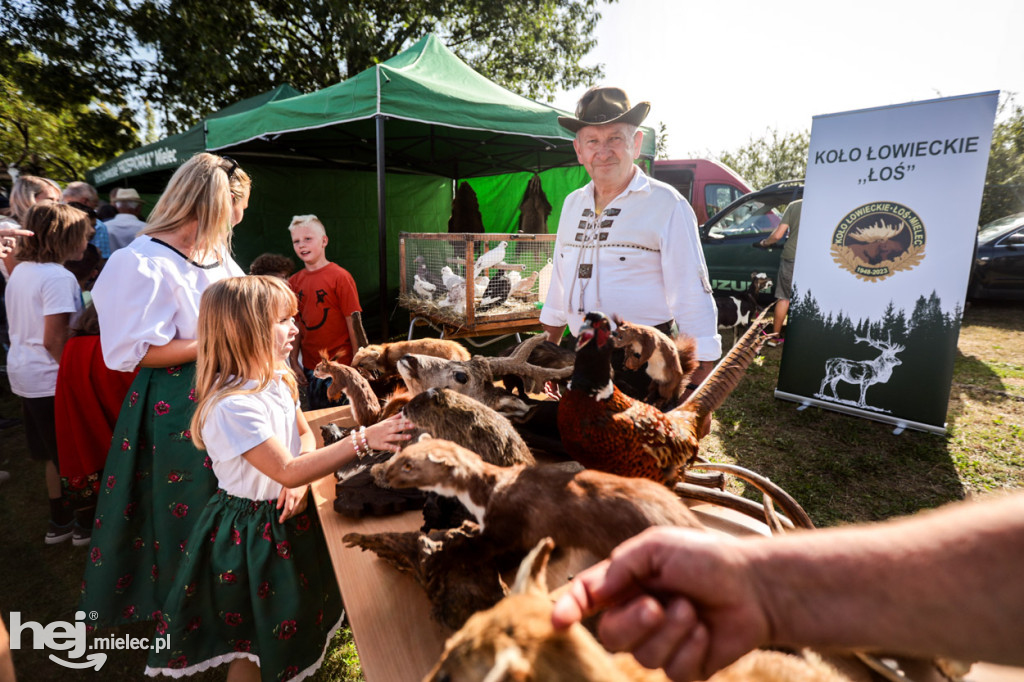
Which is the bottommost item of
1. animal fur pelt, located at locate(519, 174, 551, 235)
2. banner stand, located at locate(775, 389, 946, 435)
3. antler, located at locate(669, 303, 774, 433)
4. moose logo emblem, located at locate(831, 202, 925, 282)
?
banner stand, located at locate(775, 389, 946, 435)

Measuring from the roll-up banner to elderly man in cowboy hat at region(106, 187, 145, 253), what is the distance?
7624 millimetres

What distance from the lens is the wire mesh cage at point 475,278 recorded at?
16.8ft

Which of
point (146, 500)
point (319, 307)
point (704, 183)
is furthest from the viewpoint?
point (704, 183)

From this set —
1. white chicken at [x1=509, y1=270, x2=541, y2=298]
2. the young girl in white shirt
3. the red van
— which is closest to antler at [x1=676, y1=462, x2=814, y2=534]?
the young girl in white shirt

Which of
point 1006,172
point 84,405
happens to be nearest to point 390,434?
point 84,405

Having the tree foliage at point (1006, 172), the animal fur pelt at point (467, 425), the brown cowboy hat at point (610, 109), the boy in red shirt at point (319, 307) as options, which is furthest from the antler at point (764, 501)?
the tree foliage at point (1006, 172)

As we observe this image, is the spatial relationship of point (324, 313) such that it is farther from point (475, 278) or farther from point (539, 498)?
point (539, 498)

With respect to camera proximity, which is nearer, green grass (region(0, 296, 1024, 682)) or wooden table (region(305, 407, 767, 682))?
wooden table (region(305, 407, 767, 682))

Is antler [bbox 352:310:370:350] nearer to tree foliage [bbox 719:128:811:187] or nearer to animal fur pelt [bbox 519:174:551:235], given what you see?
animal fur pelt [bbox 519:174:551:235]

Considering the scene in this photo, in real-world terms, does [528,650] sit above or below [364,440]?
above

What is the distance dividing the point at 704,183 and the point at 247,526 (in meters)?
12.1

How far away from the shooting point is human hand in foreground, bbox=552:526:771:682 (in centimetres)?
60

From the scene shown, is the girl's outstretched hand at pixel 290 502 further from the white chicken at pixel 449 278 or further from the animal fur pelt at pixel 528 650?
the white chicken at pixel 449 278

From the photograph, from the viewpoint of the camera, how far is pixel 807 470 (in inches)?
165
